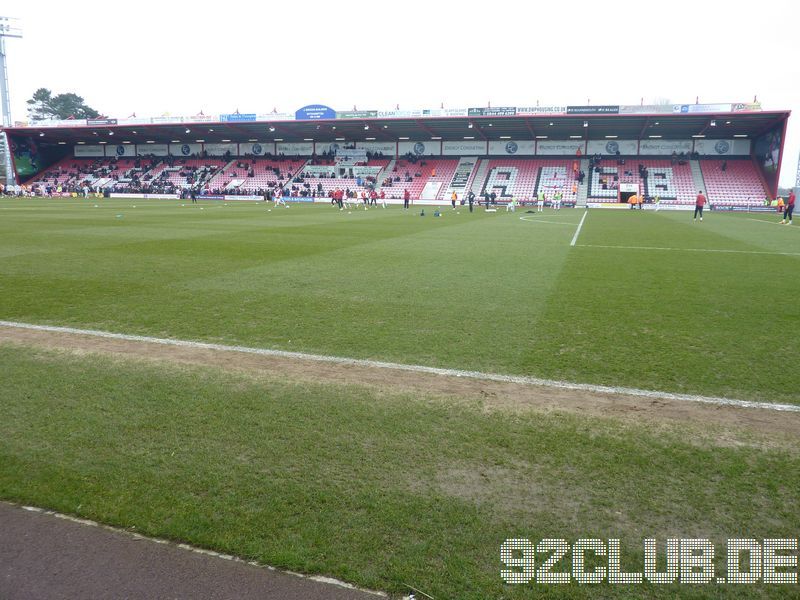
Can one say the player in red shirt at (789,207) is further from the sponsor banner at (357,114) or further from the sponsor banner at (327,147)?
the sponsor banner at (327,147)

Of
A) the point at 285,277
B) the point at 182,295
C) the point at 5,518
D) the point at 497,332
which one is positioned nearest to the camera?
the point at 5,518

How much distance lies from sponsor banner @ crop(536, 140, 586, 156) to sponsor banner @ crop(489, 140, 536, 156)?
81 cm

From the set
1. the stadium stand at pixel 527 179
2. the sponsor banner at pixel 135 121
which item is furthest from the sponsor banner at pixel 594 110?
the sponsor banner at pixel 135 121

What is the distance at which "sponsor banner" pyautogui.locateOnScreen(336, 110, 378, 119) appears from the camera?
171ft

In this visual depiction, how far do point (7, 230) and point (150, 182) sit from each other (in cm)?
4773

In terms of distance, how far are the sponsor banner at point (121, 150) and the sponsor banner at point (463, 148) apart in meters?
42.1

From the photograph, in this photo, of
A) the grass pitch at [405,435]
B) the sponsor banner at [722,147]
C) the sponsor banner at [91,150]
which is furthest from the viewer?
the sponsor banner at [91,150]

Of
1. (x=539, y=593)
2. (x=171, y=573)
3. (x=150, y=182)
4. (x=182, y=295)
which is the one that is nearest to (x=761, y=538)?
(x=539, y=593)

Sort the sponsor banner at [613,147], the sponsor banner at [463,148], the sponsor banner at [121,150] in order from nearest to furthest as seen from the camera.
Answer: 1. the sponsor banner at [613,147]
2. the sponsor banner at [463,148]
3. the sponsor banner at [121,150]

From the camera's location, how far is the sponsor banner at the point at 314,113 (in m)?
53.5

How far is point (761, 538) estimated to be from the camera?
2902 millimetres

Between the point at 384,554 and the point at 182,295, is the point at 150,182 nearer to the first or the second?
the point at 182,295

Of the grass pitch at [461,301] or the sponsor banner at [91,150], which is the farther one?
the sponsor banner at [91,150]

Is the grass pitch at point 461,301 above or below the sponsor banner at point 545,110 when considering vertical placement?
below
